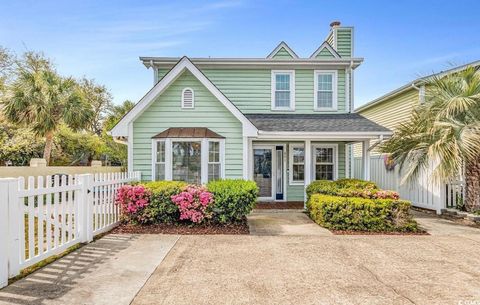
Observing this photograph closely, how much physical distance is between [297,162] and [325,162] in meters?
1.17

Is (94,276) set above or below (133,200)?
below

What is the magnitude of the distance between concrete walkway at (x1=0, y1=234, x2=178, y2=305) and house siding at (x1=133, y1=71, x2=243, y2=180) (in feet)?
13.2

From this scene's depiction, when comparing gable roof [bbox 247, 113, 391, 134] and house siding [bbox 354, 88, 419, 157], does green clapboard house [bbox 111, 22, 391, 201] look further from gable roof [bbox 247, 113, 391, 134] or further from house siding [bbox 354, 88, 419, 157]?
house siding [bbox 354, 88, 419, 157]

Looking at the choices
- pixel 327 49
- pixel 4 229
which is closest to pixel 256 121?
pixel 327 49

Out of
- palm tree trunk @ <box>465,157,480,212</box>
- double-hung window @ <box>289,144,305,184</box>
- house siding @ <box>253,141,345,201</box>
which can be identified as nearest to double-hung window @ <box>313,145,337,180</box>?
house siding @ <box>253,141,345,201</box>

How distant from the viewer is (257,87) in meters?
12.5

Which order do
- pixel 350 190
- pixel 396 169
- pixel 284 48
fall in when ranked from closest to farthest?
pixel 350 190
pixel 396 169
pixel 284 48

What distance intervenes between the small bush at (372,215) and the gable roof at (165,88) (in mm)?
3562

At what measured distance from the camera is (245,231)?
7.45 meters

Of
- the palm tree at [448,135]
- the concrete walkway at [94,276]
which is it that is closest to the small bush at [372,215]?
the palm tree at [448,135]

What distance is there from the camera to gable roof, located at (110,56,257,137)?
30.6 ft

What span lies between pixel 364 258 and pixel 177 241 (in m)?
3.81

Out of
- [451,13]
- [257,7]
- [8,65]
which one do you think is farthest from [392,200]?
[8,65]

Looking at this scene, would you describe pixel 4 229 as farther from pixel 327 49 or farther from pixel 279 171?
pixel 327 49
